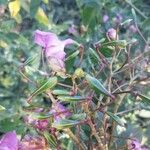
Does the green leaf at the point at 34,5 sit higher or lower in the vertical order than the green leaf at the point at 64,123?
higher

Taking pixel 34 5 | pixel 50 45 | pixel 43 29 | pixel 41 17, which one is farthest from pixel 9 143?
pixel 43 29

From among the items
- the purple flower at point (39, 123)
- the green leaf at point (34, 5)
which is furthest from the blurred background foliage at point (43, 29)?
the purple flower at point (39, 123)

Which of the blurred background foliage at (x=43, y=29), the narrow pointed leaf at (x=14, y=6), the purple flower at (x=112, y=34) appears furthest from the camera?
the narrow pointed leaf at (x=14, y=6)

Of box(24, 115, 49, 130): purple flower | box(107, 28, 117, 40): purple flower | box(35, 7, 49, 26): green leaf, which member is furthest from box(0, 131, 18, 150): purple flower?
box(35, 7, 49, 26): green leaf

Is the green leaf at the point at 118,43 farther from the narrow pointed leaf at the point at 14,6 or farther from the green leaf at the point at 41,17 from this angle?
the green leaf at the point at 41,17

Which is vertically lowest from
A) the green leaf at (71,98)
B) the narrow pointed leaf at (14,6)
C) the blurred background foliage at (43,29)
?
the blurred background foliage at (43,29)

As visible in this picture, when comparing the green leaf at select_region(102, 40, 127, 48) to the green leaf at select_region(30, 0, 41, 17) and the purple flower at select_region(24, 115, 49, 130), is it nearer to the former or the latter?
the purple flower at select_region(24, 115, 49, 130)

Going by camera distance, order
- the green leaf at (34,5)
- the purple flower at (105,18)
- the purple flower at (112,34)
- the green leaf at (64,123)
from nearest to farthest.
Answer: the green leaf at (64,123) < the purple flower at (112,34) < the green leaf at (34,5) < the purple flower at (105,18)
